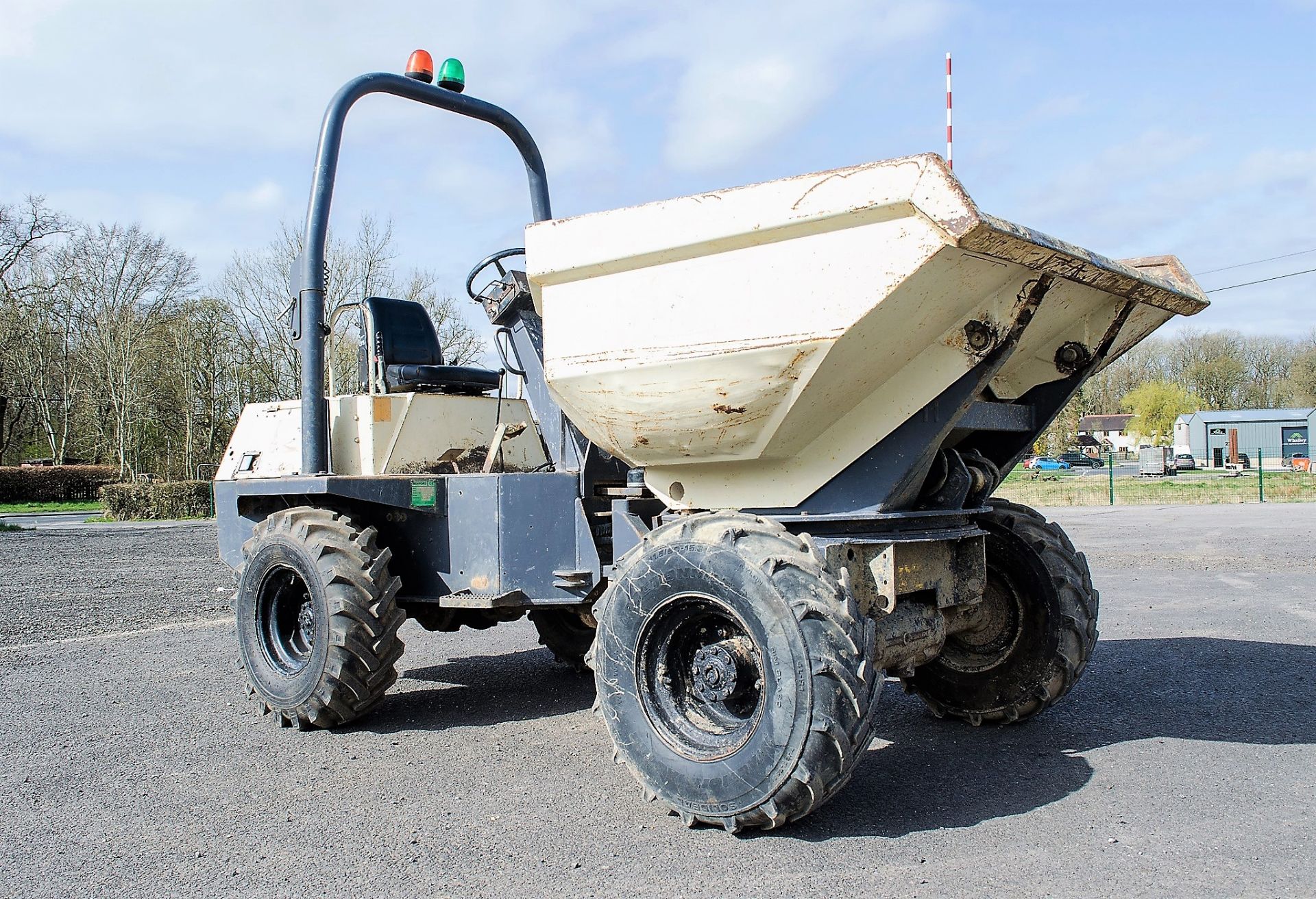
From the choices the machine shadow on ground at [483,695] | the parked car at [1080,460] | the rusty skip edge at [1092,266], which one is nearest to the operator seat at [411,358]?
the machine shadow on ground at [483,695]

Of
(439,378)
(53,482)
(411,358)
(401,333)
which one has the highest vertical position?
(401,333)

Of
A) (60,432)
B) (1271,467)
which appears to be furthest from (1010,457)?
(1271,467)

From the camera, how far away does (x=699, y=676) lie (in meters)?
3.90

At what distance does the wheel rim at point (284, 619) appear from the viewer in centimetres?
564

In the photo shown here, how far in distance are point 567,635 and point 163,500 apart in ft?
72.7

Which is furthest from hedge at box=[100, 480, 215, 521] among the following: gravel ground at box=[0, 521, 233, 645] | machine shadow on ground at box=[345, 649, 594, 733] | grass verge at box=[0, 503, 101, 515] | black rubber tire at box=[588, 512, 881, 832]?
black rubber tire at box=[588, 512, 881, 832]

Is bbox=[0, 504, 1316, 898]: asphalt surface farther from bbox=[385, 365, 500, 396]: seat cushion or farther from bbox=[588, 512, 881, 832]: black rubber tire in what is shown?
bbox=[385, 365, 500, 396]: seat cushion

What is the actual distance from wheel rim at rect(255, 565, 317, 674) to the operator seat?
1.24m

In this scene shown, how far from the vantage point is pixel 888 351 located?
3719 millimetres

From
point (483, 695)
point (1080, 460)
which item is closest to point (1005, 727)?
point (483, 695)

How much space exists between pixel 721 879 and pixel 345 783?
1.90 m

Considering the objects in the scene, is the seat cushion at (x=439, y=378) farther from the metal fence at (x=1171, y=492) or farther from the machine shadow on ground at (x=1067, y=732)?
the metal fence at (x=1171, y=492)

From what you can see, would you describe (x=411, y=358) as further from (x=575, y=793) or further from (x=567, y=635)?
(x=575, y=793)

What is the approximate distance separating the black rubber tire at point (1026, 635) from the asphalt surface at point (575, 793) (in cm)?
19
